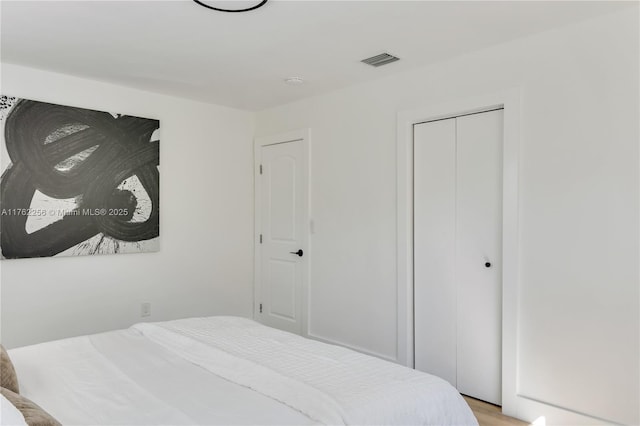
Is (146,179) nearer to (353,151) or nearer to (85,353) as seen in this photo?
(353,151)

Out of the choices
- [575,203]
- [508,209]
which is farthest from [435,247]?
[575,203]

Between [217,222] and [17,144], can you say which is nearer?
[17,144]

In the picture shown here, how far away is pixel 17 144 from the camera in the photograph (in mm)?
3240

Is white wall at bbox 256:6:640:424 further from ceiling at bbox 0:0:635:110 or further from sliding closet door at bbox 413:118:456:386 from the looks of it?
sliding closet door at bbox 413:118:456:386

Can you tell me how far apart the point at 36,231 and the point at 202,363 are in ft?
7.09

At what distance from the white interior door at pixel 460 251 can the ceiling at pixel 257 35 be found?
0.61m

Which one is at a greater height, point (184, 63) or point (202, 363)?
point (184, 63)

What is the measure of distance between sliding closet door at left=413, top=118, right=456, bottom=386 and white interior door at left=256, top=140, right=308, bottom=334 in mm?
1219

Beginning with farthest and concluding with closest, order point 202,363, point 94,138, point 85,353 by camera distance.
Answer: point 94,138
point 85,353
point 202,363

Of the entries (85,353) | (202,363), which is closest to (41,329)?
(85,353)

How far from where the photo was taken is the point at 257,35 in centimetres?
268

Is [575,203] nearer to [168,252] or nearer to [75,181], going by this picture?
[168,252]

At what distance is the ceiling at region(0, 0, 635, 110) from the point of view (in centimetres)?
235

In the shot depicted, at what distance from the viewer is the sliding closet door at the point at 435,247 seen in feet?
10.3
